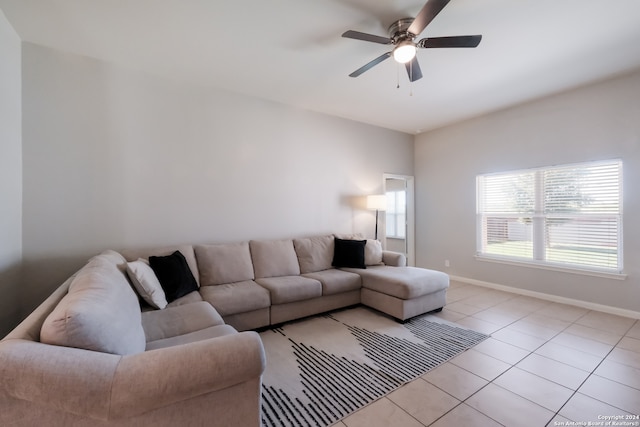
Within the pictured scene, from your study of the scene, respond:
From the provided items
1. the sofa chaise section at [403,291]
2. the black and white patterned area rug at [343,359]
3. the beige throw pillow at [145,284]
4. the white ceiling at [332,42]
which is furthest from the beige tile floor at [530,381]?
the white ceiling at [332,42]

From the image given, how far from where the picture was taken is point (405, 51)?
2.20m

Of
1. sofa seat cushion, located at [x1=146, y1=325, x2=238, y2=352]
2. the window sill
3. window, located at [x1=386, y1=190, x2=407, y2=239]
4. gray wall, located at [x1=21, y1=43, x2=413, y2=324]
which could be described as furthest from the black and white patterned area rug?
window, located at [x1=386, y1=190, x2=407, y2=239]

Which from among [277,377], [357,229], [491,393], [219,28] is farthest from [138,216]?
[491,393]

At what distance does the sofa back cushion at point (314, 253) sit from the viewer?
364cm

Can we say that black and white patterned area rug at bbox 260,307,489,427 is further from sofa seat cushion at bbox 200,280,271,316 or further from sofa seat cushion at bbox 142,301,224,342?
sofa seat cushion at bbox 142,301,224,342

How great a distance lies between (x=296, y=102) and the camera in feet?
12.9

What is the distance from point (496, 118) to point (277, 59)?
366cm

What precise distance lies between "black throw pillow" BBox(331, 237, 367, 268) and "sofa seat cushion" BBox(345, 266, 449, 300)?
0.22 metres

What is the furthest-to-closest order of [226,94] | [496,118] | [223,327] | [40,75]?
1. [496,118]
2. [226,94]
3. [40,75]
4. [223,327]

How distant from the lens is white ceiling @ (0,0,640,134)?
2.09 m

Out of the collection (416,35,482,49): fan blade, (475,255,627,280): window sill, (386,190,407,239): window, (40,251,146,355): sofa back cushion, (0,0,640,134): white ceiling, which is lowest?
(475,255,627,280): window sill

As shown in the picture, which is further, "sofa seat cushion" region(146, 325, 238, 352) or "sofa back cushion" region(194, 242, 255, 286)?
"sofa back cushion" region(194, 242, 255, 286)

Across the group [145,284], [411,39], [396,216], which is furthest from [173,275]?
[396,216]

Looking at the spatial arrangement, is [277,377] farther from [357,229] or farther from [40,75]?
[40,75]
